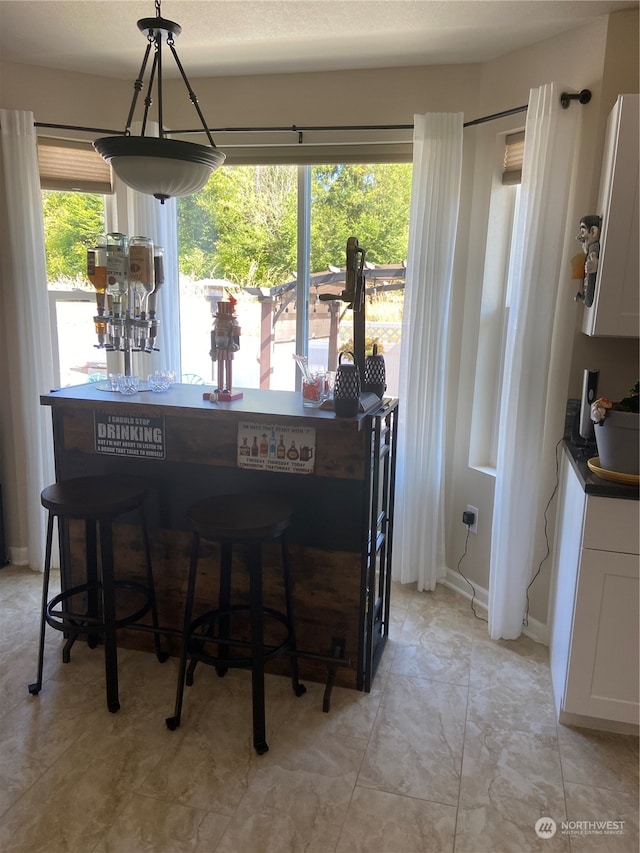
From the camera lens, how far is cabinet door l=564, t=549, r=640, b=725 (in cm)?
191

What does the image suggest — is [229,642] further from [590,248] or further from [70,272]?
[70,272]

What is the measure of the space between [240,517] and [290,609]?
1.61 ft

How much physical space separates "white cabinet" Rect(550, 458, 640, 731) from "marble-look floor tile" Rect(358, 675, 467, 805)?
420 mm

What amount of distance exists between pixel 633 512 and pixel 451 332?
138 centimetres

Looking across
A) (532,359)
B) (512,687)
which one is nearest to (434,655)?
(512,687)

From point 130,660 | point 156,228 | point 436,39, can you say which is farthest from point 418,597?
point 436,39

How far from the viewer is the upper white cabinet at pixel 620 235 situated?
198 cm

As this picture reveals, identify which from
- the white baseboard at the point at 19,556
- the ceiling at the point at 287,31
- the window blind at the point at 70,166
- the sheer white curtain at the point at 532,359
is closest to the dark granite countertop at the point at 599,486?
the sheer white curtain at the point at 532,359

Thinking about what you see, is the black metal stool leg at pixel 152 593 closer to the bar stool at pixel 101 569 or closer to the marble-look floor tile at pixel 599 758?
the bar stool at pixel 101 569

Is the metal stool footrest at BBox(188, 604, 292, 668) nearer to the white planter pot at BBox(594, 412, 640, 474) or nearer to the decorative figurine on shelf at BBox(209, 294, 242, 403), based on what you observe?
the decorative figurine on shelf at BBox(209, 294, 242, 403)

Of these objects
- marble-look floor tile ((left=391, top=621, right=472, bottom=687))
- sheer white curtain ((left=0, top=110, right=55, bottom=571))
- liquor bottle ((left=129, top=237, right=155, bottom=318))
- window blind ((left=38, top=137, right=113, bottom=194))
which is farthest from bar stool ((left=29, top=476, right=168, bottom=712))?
window blind ((left=38, top=137, right=113, bottom=194))

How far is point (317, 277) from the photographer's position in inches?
128

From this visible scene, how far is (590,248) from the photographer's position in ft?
7.10

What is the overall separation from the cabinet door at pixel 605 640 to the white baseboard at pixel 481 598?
2.02 feet
